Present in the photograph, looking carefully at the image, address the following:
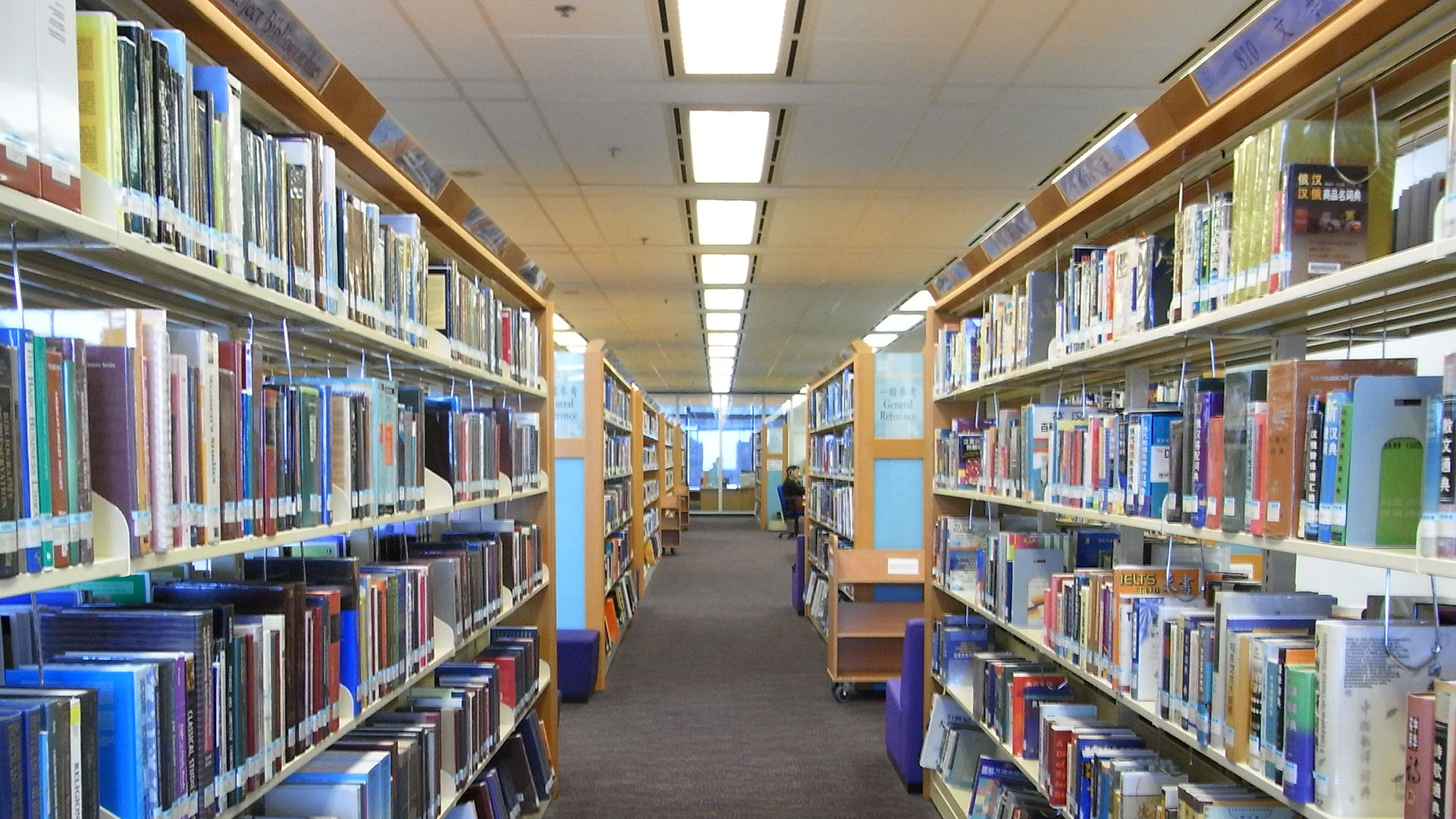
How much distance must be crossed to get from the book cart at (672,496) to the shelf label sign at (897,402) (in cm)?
759

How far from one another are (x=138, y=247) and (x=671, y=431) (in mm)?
16023

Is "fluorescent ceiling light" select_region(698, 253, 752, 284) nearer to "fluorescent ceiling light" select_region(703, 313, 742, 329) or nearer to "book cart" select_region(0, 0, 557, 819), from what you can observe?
"fluorescent ceiling light" select_region(703, 313, 742, 329)

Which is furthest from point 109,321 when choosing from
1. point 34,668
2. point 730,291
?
point 730,291

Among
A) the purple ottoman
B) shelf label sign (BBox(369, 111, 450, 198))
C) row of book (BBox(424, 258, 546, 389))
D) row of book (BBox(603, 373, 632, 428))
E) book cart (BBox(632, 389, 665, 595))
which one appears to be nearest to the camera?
shelf label sign (BBox(369, 111, 450, 198))

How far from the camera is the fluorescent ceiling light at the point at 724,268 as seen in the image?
7832 millimetres

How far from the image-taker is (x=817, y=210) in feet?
20.9

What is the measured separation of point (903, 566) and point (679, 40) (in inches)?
131

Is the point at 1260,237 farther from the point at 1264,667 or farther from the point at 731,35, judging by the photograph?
the point at 731,35

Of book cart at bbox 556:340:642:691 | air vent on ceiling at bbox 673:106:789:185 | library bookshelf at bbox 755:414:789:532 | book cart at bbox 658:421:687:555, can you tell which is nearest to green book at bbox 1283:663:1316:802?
air vent on ceiling at bbox 673:106:789:185

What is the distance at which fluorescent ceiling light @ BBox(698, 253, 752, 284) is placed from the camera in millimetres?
7832

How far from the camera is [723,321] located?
11.5 meters

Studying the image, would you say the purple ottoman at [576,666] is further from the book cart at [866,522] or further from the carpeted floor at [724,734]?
the book cart at [866,522]

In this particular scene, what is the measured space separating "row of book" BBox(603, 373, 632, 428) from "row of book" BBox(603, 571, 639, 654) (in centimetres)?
135

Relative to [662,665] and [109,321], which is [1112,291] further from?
[662,665]
